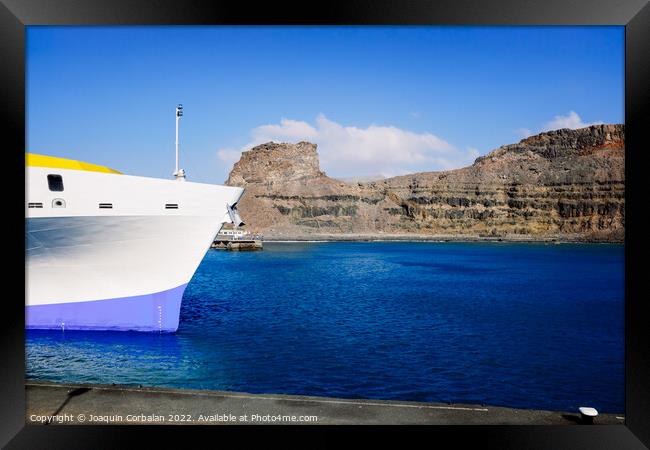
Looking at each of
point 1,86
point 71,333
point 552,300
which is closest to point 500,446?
point 1,86

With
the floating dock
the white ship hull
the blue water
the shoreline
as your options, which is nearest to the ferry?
the white ship hull

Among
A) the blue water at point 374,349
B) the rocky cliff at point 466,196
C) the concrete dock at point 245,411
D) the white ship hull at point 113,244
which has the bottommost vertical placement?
the blue water at point 374,349

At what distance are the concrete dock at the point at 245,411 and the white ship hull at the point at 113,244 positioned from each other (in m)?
5.99

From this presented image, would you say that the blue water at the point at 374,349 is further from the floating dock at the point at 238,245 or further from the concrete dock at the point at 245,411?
the floating dock at the point at 238,245

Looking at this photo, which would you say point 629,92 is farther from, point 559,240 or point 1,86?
point 559,240

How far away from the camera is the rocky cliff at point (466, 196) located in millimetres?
118375

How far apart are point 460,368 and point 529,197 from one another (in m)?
124

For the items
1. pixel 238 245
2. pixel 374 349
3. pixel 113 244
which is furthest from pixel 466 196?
pixel 113 244
